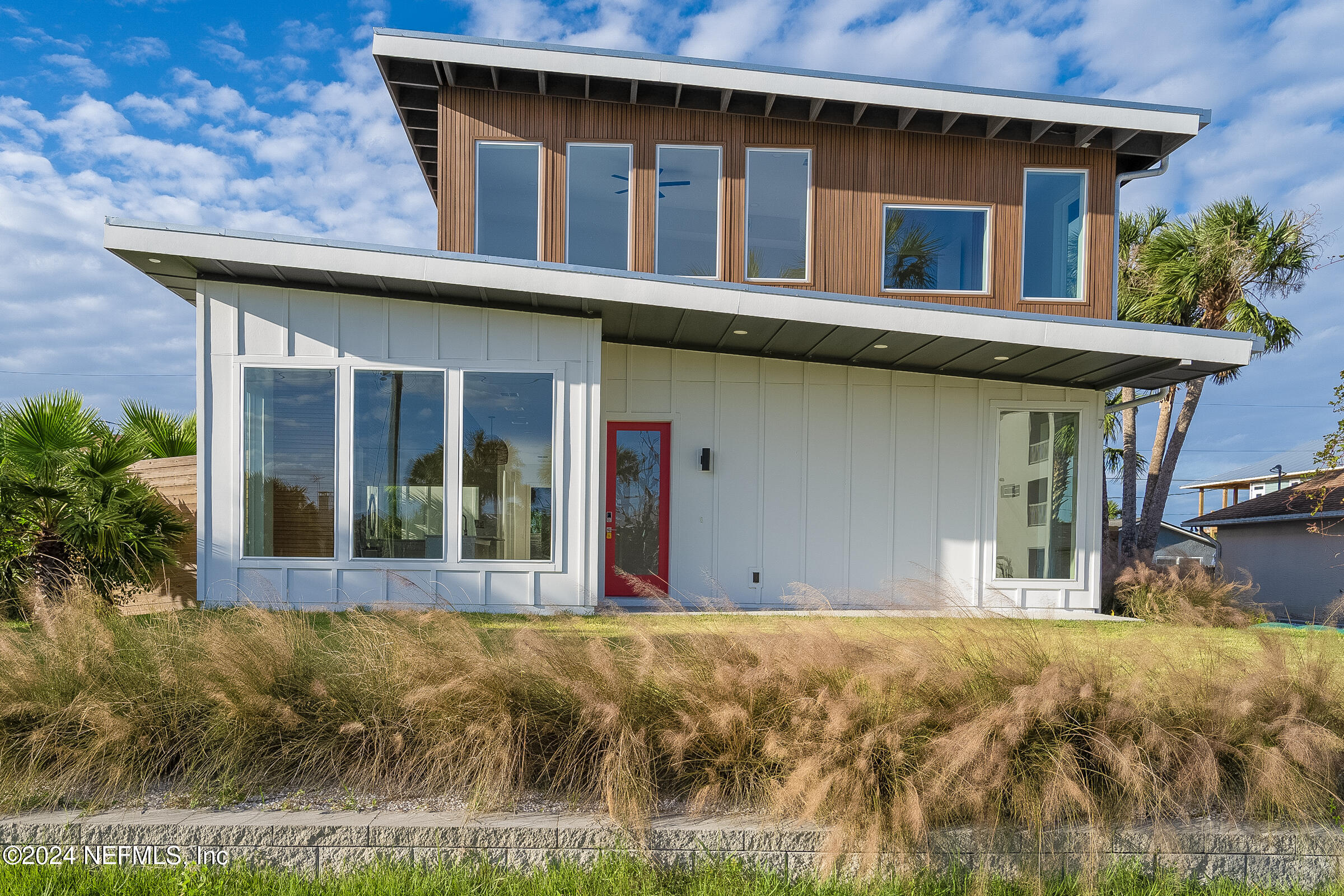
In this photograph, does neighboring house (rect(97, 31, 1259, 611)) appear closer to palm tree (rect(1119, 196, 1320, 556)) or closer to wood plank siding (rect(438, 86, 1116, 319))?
wood plank siding (rect(438, 86, 1116, 319))

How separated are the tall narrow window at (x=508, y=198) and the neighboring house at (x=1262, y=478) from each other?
26709 mm

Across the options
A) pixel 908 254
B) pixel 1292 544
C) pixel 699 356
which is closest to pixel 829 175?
pixel 908 254

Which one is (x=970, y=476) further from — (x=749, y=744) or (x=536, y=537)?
(x=749, y=744)

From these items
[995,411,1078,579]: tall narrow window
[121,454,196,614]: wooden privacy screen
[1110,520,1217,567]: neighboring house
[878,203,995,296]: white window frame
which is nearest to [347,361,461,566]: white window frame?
[121,454,196,614]: wooden privacy screen

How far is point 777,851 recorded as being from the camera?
10.3 feet

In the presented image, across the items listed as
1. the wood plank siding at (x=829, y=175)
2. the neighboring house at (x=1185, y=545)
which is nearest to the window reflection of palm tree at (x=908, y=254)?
the wood plank siding at (x=829, y=175)

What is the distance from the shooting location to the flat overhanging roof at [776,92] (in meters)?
9.64

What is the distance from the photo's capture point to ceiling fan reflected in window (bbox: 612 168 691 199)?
10125 mm

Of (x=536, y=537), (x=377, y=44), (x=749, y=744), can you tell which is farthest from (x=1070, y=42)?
(x=749, y=744)

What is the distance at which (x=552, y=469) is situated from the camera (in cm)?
835

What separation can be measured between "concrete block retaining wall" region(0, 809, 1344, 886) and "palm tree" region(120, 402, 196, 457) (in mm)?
8431

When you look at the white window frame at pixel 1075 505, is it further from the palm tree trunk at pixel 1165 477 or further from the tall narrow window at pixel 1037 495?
the palm tree trunk at pixel 1165 477

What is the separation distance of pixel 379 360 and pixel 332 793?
18.8 feet

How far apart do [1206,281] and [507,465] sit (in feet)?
50.4
